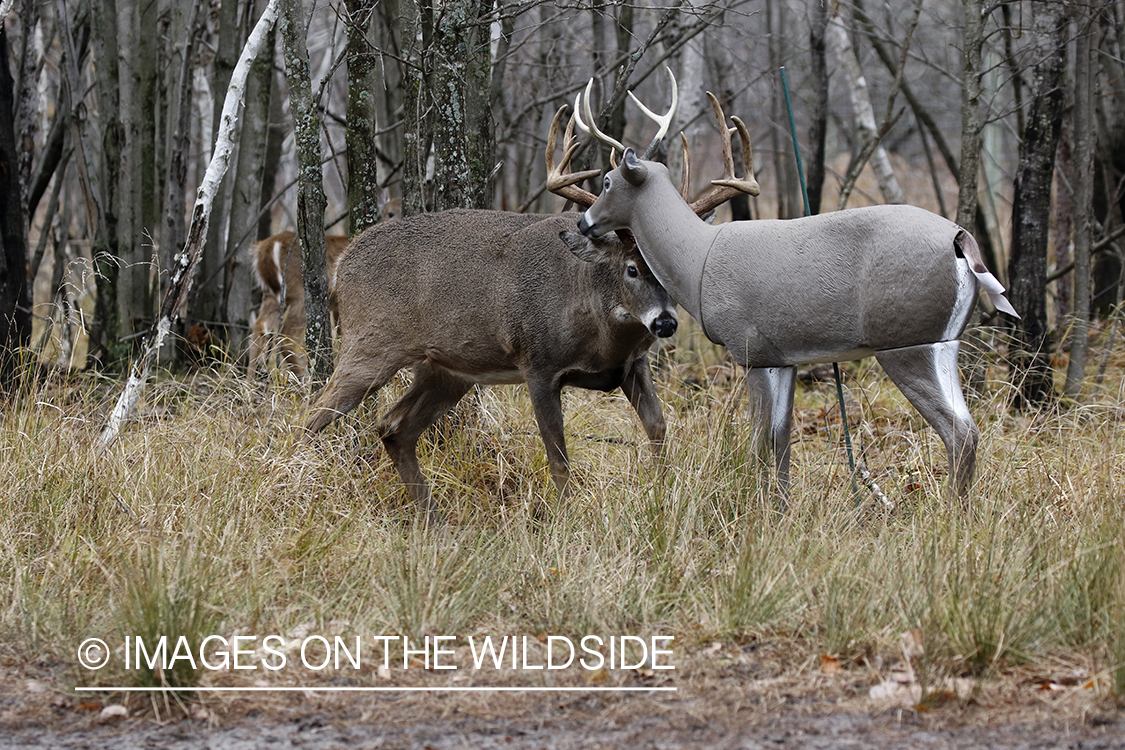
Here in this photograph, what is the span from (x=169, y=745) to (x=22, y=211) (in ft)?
20.5

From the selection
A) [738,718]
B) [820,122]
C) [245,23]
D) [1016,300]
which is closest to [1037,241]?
[1016,300]

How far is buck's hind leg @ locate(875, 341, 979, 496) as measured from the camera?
14.7 ft

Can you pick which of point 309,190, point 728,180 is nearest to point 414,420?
point 309,190

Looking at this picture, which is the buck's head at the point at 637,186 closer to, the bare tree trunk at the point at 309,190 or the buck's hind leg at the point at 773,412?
the buck's hind leg at the point at 773,412

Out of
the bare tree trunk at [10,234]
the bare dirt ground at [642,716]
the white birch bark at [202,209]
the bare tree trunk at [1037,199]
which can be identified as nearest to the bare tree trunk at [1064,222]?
the bare tree trunk at [1037,199]

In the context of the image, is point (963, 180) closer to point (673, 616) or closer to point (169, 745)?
point (673, 616)

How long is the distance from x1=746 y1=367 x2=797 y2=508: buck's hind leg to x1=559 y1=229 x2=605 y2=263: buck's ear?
988 millimetres

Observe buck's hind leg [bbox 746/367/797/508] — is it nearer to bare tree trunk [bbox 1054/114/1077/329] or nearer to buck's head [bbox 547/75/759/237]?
buck's head [bbox 547/75/759/237]

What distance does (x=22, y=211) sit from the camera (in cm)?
872

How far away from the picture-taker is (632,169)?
4945mm

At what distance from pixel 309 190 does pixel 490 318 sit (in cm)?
180

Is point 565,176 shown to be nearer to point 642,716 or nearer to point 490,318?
point 490,318

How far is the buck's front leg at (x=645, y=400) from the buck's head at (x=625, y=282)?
474mm

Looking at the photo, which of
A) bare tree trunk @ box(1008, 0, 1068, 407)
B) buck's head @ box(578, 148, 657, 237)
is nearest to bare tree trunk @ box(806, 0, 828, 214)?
bare tree trunk @ box(1008, 0, 1068, 407)
